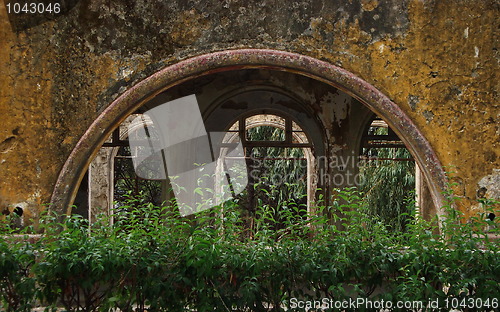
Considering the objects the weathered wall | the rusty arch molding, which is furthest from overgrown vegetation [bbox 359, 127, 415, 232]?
the rusty arch molding

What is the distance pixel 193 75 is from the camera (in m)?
5.71

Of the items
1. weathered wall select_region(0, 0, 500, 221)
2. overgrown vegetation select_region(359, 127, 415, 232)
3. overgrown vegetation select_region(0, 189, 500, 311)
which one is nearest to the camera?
overgrown vegetation select_region(0, 189, 500, 311)

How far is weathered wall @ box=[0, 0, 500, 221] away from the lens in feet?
18.4

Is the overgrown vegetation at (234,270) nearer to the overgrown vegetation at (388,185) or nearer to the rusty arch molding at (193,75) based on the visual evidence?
the rusty arch molding at (193,75)

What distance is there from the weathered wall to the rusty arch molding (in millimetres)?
87

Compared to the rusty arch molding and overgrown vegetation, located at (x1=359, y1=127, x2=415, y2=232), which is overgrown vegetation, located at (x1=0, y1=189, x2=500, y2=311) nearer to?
the rusty arch molding

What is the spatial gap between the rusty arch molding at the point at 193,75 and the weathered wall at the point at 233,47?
0.09 meters

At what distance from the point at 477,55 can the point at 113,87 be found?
131 inches

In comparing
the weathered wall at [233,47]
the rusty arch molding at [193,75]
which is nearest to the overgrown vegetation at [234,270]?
the rusty arch molding at [193,75]

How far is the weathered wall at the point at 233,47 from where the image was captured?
559 centimetres

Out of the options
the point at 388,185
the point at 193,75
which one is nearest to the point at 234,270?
the point at 193,75

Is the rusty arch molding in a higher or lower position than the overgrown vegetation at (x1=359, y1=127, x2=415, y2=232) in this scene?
higher

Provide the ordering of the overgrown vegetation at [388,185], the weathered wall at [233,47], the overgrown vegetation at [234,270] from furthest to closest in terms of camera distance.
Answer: the overgrown vegetation at [388,185]
the weathered wall at [233,47]
the overgrown vegetation at [234,270]

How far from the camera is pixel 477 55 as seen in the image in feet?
18.4
